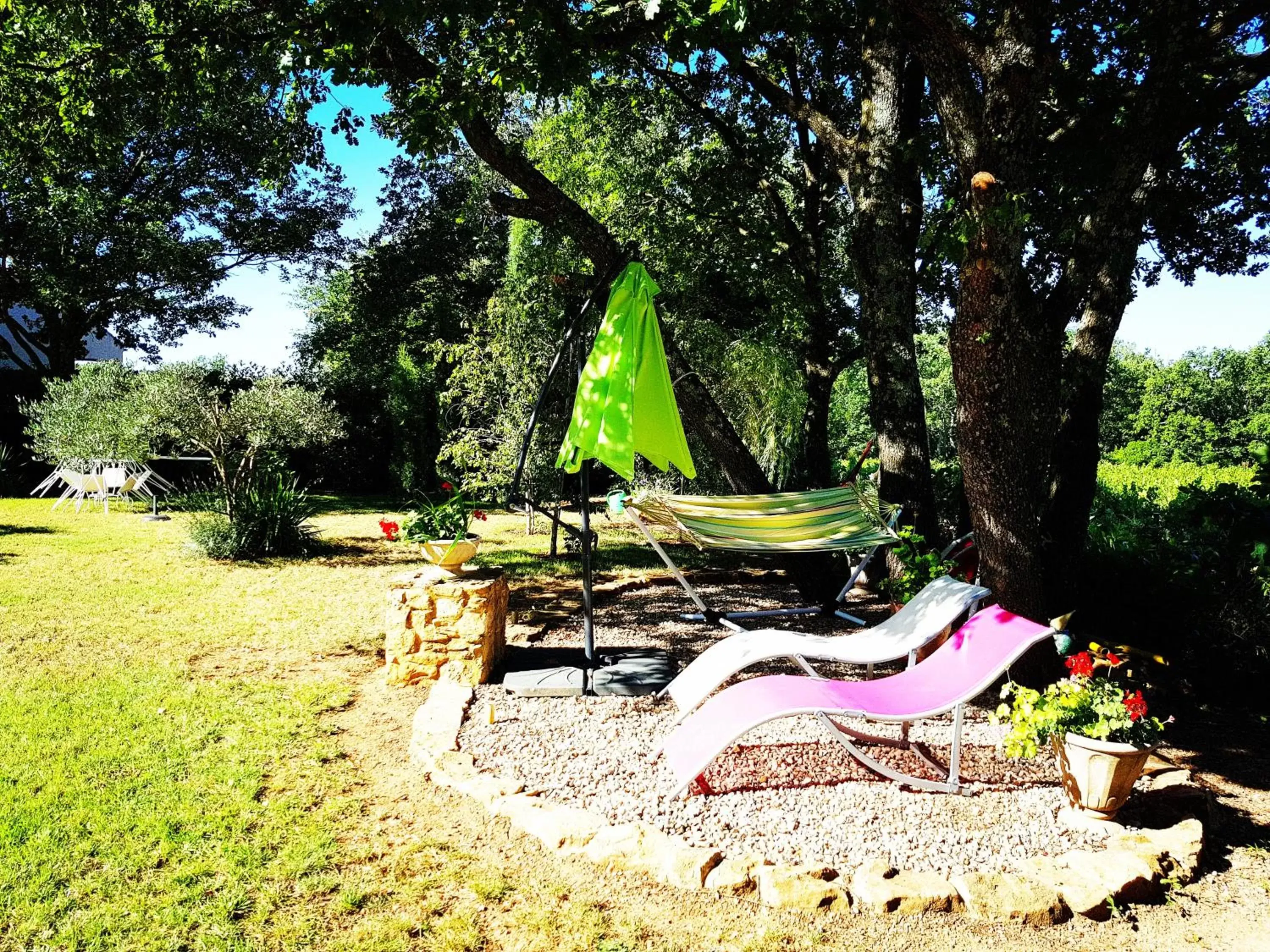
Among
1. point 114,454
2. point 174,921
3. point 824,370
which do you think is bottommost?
point 174,921

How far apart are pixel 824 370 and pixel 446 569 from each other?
20.3 feet

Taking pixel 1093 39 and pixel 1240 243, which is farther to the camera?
pixel 1240 243

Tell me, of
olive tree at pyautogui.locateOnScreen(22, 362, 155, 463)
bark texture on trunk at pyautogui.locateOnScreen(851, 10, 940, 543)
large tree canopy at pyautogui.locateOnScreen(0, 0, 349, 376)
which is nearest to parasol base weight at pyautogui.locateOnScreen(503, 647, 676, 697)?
bark texture on trunk at pyautogui.locateOnScreen(851, 10, 940, 543)

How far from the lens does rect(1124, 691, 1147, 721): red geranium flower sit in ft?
9.25

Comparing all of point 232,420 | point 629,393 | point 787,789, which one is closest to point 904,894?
point 787,789

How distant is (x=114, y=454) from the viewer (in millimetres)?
11117

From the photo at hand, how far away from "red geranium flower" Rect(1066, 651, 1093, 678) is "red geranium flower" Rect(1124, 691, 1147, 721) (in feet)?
0.52

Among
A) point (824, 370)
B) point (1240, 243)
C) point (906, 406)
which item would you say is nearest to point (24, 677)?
point (906, 406)

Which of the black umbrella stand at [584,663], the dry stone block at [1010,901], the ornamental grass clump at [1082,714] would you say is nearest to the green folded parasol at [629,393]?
the black umbrella stand at [584,663]

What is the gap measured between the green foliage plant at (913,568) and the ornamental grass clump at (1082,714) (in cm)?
170

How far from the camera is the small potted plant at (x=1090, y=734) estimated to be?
2.76 m

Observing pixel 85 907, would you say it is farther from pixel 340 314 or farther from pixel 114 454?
pixel 340 314

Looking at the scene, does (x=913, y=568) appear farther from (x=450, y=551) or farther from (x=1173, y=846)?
(x=450, y=551)

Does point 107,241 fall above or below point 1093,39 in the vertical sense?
above
